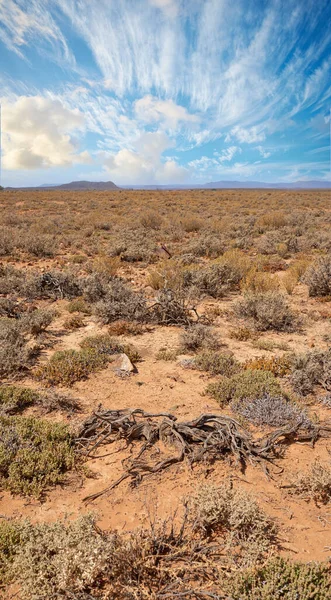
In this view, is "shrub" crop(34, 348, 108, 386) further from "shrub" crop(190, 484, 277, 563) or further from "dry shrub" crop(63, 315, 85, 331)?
"shrub" crop(190, 484, 277, 563)

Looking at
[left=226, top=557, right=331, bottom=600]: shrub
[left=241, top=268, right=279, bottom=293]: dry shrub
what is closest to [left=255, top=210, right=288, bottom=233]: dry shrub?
[left=241, top=268, right=279, bottom=293]: dry shrub

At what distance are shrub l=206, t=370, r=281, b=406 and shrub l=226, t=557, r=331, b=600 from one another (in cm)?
216

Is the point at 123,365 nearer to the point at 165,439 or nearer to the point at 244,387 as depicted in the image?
the point at 165,439

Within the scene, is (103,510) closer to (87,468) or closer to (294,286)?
(87,468)

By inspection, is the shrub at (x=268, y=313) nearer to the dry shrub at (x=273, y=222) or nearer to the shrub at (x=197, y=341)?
the shrub at (x=197, y=341)

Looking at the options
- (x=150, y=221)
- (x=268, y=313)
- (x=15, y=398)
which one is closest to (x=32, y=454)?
(x=15, y=398)

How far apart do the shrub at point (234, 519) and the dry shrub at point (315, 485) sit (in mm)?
484

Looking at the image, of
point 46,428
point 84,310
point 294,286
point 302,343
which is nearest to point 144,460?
point 46,428

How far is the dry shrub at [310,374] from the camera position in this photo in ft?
15.5

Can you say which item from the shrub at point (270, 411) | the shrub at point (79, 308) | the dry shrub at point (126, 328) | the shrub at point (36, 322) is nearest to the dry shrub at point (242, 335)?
the dry shrub at point (126, 328)

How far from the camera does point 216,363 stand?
530cm

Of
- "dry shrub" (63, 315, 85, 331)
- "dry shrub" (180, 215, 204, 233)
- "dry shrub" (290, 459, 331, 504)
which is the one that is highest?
"dry shrub" (180, 215, 204, 233)

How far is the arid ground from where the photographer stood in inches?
91.0

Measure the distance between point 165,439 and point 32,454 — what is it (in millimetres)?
1453
